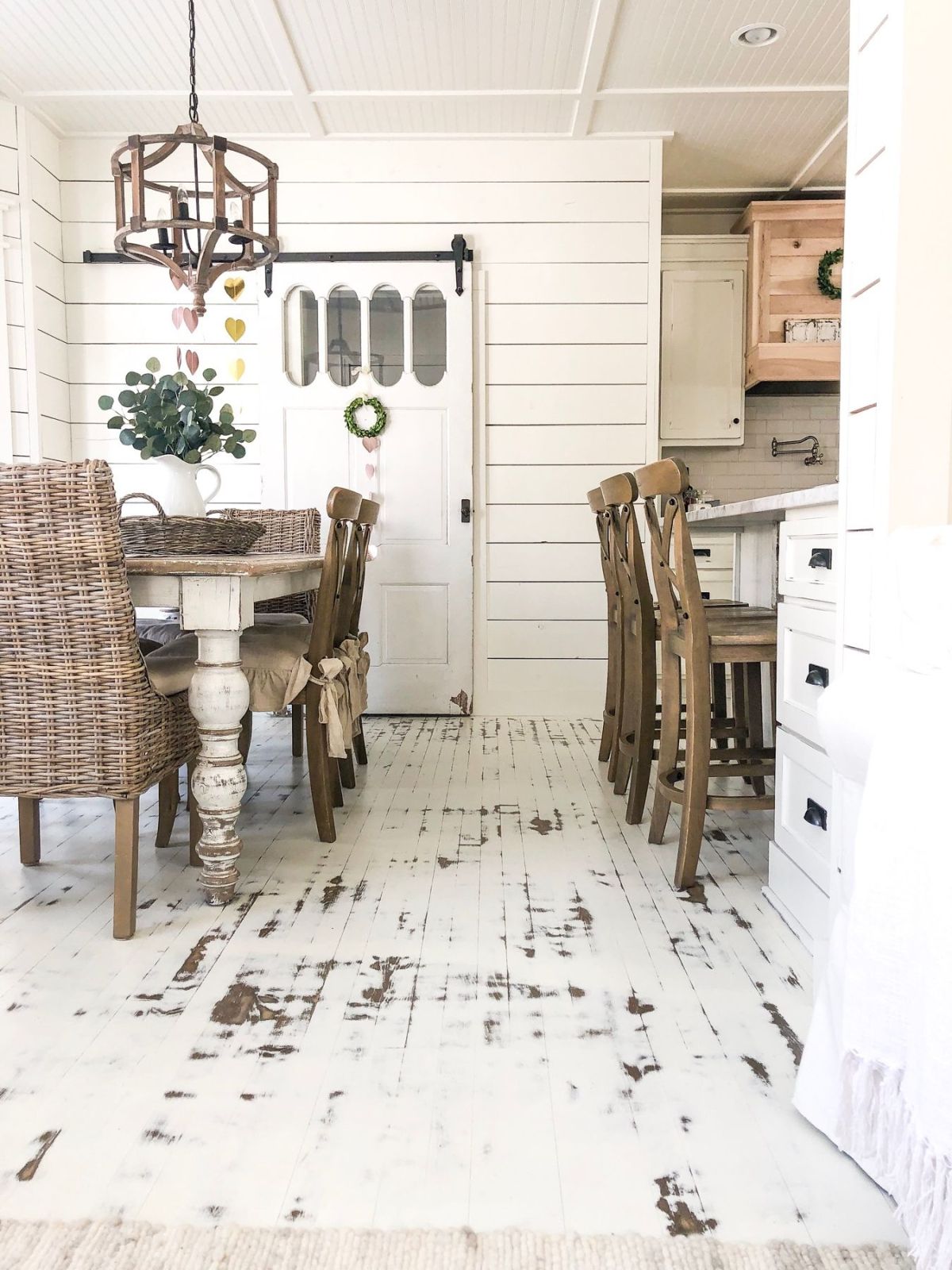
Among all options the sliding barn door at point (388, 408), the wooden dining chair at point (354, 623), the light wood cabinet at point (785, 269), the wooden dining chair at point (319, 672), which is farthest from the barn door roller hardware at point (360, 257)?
the wooden dining chair at point (319, 672)

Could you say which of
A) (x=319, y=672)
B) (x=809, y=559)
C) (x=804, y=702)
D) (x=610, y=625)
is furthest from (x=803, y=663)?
(x=610, y=625)

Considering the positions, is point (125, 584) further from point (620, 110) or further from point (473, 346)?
point (620, 110)

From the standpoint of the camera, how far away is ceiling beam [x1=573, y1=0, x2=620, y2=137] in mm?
3268

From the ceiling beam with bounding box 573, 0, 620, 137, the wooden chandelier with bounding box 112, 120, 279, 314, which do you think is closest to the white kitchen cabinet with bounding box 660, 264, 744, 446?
the ceiling beam with bounding box 573, 0, 620, 137

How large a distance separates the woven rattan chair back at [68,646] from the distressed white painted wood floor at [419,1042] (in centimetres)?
36

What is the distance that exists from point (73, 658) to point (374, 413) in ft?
9.20

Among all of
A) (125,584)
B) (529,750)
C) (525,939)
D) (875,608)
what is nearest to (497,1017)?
(525,939)

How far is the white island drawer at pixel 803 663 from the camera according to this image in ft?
6.15

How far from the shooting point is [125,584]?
1843 millimetres

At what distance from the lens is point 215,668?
205 cm

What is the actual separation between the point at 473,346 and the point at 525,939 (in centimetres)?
319

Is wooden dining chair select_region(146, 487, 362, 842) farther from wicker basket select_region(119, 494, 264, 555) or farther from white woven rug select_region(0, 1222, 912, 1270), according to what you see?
white woven rug select_region(0, 1222, 912, 1270)

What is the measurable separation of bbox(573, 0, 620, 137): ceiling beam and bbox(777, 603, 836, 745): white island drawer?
2376mm

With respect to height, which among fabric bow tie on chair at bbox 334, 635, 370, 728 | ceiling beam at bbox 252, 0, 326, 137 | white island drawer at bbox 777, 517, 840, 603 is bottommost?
fabric bow tie on chair at bbox 334, 635, 370, 728
